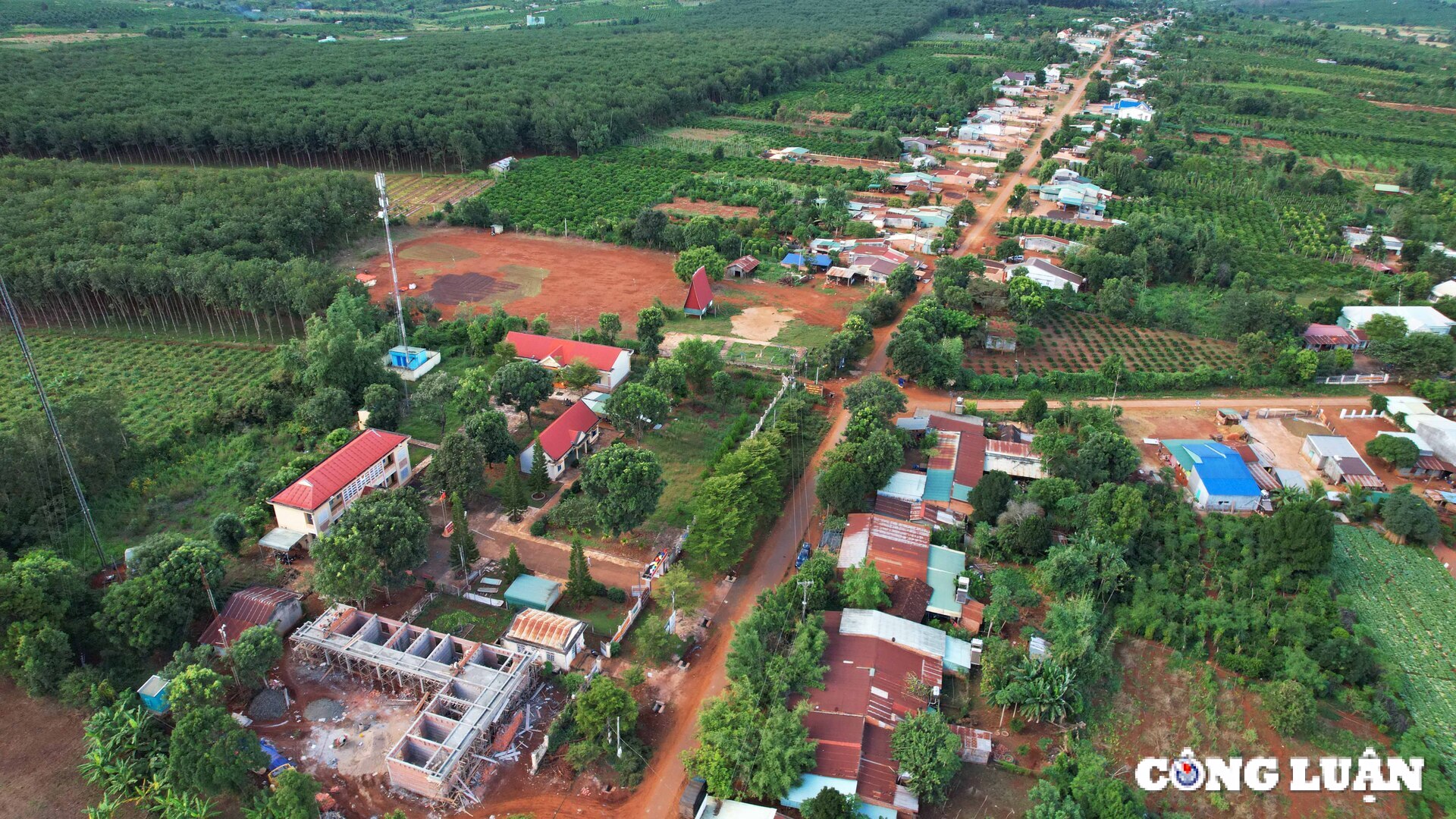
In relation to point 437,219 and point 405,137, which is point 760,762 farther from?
point 405,137

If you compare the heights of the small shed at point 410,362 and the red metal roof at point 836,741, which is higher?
the small shed at point 410,362

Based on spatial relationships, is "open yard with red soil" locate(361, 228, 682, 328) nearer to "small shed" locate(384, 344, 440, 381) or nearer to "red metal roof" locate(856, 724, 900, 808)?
"small shed" locate(384, 344, 440, 381)

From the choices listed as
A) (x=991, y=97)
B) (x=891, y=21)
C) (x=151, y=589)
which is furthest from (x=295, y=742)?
(x=891, y=21)

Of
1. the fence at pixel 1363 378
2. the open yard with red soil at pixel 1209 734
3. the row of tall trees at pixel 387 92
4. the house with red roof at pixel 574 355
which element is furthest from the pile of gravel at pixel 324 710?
the row of tall trees at pixel 387 92

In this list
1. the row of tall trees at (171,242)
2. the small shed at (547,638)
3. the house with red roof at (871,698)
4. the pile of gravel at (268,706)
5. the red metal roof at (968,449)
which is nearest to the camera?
the house with red roof at (871,698)

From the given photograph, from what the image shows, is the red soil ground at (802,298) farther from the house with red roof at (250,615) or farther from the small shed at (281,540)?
the house with red roof at (250,615)

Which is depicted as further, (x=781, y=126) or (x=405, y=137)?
(x=781, y=126)
